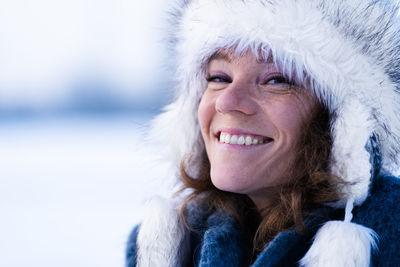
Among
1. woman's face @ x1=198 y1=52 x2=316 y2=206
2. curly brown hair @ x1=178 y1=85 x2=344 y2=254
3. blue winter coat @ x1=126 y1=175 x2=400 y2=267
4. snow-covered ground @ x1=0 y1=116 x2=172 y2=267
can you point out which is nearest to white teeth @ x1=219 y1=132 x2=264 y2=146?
woman's face @ x1=198 y1=52 x2=316 y2=206

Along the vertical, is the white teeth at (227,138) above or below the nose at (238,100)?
below

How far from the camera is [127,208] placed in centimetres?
411

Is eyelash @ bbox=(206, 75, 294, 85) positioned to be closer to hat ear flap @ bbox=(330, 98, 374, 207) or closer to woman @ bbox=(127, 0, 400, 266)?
woman @ bbox=(127, 0, 400, 266)

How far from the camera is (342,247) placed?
0.98 m

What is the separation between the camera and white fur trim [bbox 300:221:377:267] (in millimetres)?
962

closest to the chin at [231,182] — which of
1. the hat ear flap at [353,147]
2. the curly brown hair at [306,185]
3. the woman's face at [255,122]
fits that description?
the woman's face at [255,122]

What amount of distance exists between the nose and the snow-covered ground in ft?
1.40

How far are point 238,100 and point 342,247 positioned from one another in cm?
47

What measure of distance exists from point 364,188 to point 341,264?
0.22 m

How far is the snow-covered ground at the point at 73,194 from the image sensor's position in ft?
10.0

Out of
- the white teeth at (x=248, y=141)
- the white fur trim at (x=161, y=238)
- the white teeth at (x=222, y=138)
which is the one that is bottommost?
the white fur trim at (x=161, y=238)

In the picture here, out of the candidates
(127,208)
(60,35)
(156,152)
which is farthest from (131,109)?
(156,152)

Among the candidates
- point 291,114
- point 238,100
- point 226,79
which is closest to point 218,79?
point 226,79

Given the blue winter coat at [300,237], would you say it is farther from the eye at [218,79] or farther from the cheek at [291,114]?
the eye at [218,79]
